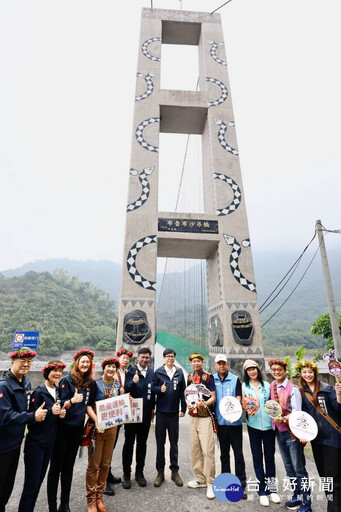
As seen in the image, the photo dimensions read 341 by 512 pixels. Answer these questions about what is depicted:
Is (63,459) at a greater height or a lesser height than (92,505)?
greater

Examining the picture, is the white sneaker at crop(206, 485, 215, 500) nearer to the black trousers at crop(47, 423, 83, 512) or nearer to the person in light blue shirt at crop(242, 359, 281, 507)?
the person in light blue shirt at crop(242, 359, 281, 507)

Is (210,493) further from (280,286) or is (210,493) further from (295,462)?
(280,286)

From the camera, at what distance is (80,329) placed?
38906 mm

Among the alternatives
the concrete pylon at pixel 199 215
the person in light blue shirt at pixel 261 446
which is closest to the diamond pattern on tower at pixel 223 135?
the concrete pylon at pixel 199 215

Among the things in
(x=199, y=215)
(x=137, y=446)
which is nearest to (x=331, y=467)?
(x=137, y=446)

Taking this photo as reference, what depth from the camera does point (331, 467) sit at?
2.55 meters

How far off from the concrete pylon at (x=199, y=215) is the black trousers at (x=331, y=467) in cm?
425

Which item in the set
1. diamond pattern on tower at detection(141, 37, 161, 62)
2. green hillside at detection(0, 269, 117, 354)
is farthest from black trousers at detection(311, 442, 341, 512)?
green hillside at detection(0, 269, 117, 354)

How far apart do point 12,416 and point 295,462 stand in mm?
2801

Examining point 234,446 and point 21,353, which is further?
point 234,446

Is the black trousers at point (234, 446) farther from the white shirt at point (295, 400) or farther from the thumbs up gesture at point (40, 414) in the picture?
the thumbs up gesture at point (40, 414)

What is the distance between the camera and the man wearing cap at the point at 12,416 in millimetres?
2260

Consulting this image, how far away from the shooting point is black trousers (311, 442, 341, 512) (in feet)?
8.18

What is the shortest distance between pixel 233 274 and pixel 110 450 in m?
5.56
